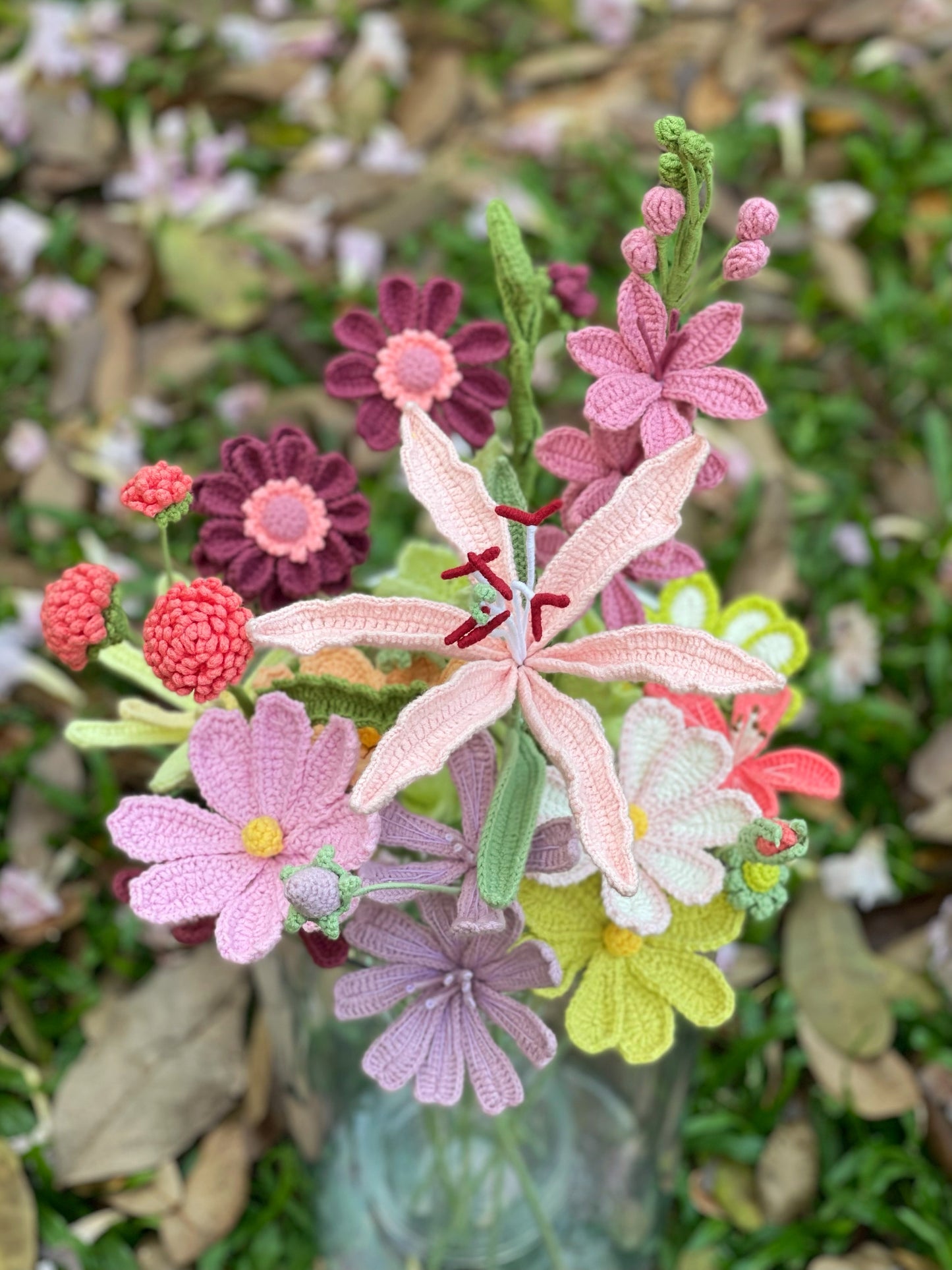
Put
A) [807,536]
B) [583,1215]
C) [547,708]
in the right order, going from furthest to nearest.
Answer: [807,536] < [583,1215] < [547,708]

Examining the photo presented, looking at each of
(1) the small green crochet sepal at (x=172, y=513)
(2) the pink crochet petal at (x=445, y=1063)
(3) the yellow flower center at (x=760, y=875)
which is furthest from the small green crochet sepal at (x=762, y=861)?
(1) the small green crochet sepal at (x=172, y=513)

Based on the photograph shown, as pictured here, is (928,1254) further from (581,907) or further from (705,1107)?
(581,907)

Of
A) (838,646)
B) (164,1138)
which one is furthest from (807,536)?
(164,1138)

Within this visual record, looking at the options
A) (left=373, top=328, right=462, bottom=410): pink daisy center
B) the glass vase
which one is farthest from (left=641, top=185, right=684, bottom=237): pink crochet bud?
the glass vase

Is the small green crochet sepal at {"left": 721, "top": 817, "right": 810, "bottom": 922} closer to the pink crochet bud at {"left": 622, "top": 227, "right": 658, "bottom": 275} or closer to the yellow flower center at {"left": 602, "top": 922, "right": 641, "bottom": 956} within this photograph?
the yellow flower center at {"left": 602, "top": 922, "right": 641, "bottom": 956}

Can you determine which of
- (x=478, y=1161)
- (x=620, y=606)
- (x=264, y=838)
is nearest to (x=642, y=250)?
(x=620, y=606)

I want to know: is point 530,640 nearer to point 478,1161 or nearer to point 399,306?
point 399,306
